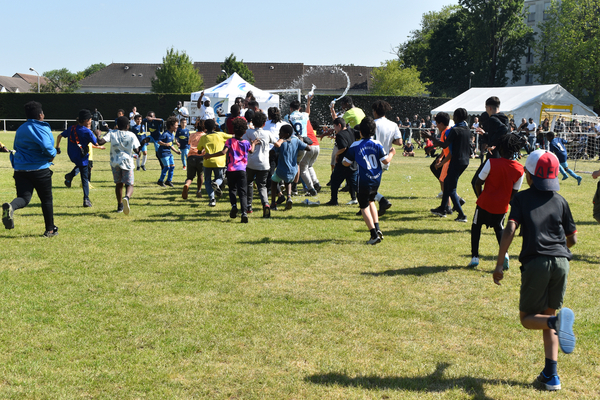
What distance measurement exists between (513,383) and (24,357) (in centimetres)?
368

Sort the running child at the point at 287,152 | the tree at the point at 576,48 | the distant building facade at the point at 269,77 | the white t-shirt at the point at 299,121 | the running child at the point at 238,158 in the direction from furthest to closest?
the distant building facade at the point at 269,77
the tree at the point at 576,48
the white t-shirt at the point at 299,121
the running child at the point at 287,152
the running child at the point at 238,158

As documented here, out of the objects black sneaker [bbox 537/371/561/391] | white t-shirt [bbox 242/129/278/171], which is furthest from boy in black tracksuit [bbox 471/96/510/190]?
black sneaker [bbox 537/371/561/391]

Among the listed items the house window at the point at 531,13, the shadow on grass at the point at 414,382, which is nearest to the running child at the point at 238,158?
the shadow on grass at the point at 414,382

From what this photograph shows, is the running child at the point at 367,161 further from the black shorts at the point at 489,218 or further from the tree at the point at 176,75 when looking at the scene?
the tree at the point at 176,75

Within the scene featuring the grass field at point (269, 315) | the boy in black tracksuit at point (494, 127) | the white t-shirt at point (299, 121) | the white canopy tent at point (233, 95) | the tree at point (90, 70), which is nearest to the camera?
the grass field at point (269, 315)

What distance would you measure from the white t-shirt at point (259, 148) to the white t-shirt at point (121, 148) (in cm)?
225

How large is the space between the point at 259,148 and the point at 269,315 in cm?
506

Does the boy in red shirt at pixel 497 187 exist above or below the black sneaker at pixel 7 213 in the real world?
above

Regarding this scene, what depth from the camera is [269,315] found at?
508cm

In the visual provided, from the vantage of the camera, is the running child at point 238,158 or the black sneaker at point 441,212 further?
the black sneaker at point 441,212

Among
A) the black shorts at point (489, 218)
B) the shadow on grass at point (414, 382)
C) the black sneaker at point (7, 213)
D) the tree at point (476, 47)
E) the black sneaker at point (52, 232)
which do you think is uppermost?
the tree at point (476, 47)

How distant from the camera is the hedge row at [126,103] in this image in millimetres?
47281

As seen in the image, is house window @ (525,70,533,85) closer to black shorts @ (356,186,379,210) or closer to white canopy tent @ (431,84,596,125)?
white canopy tent @ (431,84,596,125)

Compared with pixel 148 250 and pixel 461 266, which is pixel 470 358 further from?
pixel 148 250
